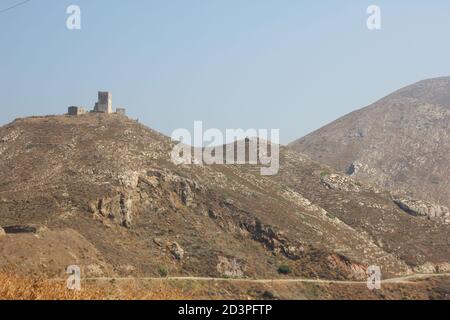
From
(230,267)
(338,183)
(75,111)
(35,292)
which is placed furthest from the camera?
(338,183)

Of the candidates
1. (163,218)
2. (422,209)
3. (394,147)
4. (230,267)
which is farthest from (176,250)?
(394,147)

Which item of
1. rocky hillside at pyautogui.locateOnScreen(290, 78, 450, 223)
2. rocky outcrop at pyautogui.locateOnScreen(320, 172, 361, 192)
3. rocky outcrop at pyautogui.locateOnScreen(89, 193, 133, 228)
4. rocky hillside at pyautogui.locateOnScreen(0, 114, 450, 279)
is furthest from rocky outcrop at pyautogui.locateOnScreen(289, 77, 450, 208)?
rocky outcrop at pyautogui.locateOnScreen(89, 193, 133, 228)

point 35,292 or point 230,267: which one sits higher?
point 35,292

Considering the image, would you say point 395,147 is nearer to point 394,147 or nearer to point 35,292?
point 394,147

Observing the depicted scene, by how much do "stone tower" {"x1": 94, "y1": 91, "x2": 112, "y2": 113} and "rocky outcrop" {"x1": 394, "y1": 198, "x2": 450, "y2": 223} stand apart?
159 ft

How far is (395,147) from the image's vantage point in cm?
16800

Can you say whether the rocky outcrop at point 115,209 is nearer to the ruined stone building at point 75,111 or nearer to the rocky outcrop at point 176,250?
the rocky outcrop at point 176,250

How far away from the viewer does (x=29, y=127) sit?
307 feet

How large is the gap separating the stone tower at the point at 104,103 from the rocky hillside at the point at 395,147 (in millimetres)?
67382

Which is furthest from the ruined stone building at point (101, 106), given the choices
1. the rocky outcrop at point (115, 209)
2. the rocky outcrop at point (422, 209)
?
the rocky outcrop at point (422, 209)

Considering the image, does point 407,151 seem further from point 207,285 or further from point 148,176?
point 207,285

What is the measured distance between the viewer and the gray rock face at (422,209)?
105 meters
